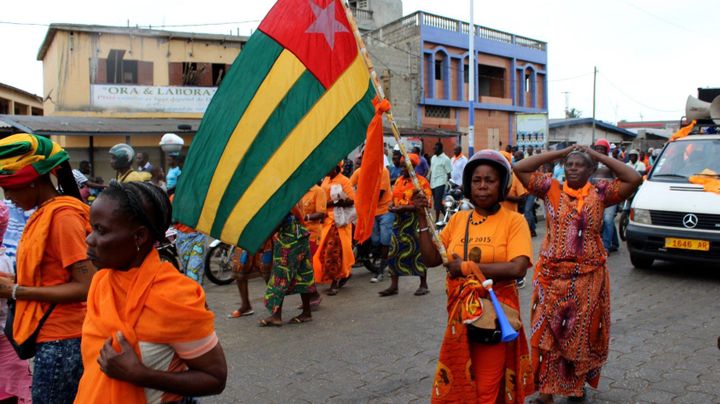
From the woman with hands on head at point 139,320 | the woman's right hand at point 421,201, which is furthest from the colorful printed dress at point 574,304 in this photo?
the woman with hands on head at point 139,320

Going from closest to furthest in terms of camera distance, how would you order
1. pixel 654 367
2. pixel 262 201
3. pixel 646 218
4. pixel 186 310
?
pixel 186 310
pixel 262 201
pixel 654 367
pixel 646 218

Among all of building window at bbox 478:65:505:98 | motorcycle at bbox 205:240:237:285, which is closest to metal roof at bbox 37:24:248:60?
building window at bbox 478:65:505:98

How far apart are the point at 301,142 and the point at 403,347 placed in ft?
9.63

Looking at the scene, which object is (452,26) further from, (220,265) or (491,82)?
(220,265)

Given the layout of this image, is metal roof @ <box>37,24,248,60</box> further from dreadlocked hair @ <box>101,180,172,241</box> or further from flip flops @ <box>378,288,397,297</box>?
dreadlocked hair @ <box>101,180,172,241</box>

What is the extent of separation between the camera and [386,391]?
4625 millimetres

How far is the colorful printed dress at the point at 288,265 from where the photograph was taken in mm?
6613

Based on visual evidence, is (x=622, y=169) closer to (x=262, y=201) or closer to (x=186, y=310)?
(x=262, y=201)

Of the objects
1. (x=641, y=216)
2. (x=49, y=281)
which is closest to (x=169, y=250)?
(x=49, y=281)

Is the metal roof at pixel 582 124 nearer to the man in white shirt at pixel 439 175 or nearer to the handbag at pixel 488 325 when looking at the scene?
the man in white shirt at pixel 439 175

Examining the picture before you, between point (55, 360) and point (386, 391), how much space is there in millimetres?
2583

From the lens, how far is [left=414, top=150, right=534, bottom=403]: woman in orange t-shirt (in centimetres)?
327

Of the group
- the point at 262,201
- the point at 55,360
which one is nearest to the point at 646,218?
the point at 262,201

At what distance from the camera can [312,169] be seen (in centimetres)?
341
